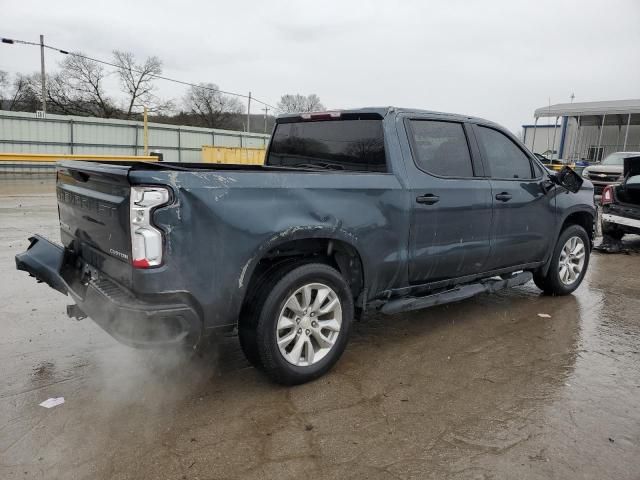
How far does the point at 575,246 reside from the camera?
563 centimetres

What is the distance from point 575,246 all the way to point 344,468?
4254 mm

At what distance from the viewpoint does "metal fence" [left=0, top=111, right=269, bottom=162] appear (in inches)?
917

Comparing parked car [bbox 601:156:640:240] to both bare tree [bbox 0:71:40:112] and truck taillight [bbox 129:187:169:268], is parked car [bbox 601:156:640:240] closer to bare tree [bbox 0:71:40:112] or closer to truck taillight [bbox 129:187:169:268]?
truck taillight [bbox 129:187:169:268]

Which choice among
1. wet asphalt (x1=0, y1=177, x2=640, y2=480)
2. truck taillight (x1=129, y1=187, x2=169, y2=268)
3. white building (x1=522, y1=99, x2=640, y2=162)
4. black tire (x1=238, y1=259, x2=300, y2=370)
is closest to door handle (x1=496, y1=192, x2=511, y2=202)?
wet asphalt (x1=0, y1=177, x2=640, y2=480)

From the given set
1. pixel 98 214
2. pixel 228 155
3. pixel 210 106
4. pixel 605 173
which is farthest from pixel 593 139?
pixel 210 106

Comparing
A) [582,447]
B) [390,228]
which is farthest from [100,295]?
[582,447]

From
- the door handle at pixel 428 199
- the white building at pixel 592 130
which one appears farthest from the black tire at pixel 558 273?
the white building at pixel 592 130

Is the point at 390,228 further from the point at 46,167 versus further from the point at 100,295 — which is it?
the point at 46,167

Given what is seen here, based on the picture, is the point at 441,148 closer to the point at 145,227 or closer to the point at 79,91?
the point at 145,227

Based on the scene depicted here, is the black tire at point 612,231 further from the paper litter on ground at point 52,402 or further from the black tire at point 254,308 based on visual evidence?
the paper litter on ground at point 52,402

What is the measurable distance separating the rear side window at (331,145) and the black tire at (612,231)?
6779 mm

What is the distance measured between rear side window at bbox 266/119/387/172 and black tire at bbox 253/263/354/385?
1001mm

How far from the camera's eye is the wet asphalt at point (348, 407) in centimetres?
254

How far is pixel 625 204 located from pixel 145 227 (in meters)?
8.57
